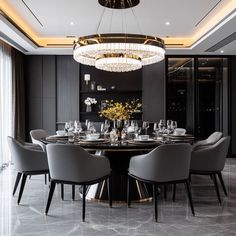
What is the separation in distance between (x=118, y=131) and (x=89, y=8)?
198 centimetres

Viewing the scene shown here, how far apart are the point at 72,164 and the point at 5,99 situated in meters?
3.81

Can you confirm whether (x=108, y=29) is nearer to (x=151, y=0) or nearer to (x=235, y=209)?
(x=151, y=0)

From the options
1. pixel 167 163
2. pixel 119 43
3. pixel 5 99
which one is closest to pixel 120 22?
pixel 119 43

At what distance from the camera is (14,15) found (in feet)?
17.2

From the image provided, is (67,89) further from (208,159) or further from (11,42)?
(208,159)

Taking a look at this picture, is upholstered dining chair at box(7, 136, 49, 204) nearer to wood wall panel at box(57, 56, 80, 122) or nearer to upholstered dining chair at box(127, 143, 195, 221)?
upholstered dining chair at box(127, 143, 195, 221)

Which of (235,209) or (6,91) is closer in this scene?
(235,209)

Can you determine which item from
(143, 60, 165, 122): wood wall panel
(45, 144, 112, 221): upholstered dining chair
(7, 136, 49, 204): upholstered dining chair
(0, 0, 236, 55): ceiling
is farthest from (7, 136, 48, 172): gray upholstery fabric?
(143, 60, 165, 122): wood wall panel

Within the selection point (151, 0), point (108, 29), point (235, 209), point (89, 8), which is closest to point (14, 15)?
point (89, 8)

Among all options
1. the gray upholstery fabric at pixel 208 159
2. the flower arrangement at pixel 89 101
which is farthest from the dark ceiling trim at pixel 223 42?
the flower arrangement at pixel 89 101

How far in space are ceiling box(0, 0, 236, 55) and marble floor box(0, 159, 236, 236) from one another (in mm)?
2653

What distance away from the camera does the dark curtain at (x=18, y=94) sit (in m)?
6.89

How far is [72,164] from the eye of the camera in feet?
11.2

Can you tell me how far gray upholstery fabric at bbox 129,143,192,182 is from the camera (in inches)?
134
